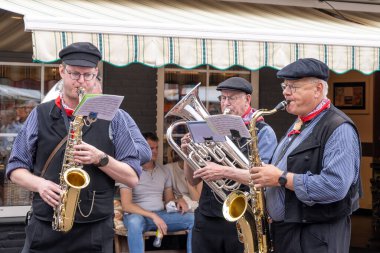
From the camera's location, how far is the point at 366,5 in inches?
348

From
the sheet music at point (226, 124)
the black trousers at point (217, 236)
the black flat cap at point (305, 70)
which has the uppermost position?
the black flat cap at point (305, 70)

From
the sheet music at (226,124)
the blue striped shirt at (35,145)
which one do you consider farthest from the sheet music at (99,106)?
the sheet music at (226,124)

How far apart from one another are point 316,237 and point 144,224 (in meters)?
3.19

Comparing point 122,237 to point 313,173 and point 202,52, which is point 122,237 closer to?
point 202,52

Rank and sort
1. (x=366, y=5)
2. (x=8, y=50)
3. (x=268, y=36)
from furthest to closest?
(x=366, y=5) → (x=8, y=50) → (x=268, y=36)

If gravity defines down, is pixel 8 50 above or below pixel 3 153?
above

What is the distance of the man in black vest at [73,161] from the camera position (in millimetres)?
3998

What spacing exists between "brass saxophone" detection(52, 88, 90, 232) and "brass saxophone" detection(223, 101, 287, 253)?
3.86 ft

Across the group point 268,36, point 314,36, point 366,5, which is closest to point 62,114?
point 268,36

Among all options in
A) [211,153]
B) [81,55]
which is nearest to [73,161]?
[81,55]

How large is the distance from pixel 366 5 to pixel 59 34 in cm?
457

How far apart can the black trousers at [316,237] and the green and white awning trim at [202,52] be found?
213 cm

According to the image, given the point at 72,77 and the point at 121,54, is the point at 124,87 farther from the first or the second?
the point at 72,77

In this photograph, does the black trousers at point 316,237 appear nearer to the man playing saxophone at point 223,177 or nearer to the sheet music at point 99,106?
the man playing saxophone at point 223,177
